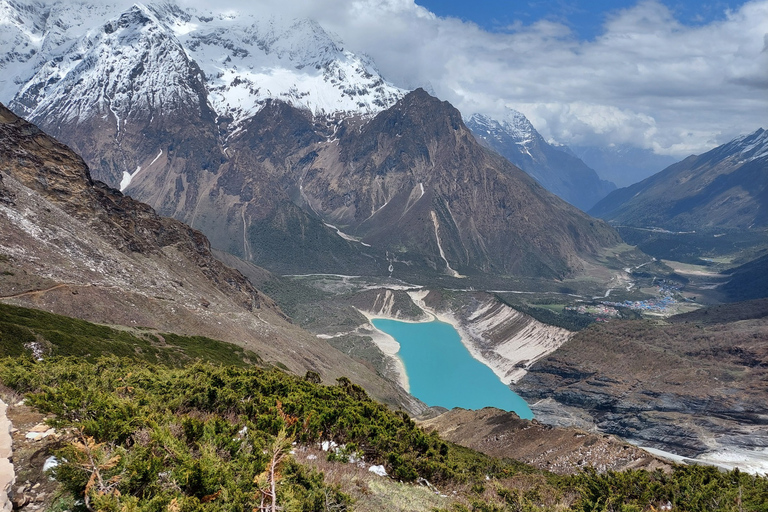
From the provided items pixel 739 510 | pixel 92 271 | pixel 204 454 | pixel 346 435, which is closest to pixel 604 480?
pixel 739 510

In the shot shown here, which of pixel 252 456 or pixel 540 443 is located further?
pixel 540 443

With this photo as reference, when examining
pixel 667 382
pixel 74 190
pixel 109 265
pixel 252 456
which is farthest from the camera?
pixel 667 382

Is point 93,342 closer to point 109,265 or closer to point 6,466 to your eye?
point 109,265

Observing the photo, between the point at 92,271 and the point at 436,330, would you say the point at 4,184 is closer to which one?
the point at 92,271

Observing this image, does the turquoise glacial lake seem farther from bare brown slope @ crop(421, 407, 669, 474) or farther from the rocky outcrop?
the rocky outcrop

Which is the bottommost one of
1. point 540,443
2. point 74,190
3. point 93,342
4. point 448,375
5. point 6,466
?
point 448,375

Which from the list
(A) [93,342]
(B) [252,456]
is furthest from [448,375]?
(B) [252,456]
